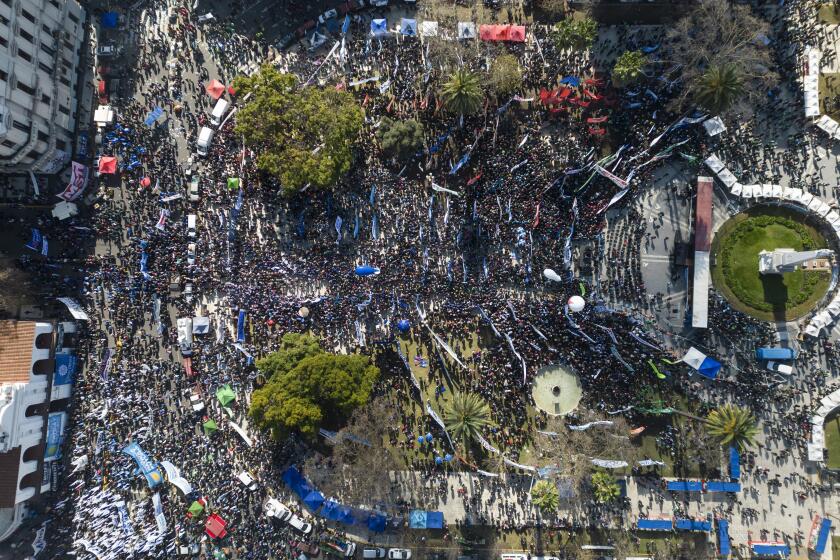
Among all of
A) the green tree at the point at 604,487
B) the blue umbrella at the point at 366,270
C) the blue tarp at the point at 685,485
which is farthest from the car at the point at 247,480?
the blue tarp at the point at 685,485

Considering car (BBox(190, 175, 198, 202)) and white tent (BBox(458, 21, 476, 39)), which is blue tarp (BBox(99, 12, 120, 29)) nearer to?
car (BBox(190, 175, 198, 202))

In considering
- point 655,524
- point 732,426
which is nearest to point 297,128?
point 732,426

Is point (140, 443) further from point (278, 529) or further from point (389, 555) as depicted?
point (389, 555)

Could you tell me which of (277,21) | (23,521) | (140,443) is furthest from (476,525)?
(277,21)

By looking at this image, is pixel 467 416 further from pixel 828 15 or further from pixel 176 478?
pixel 828 15

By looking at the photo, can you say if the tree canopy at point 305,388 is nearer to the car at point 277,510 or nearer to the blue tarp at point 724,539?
the car at point 277,510
